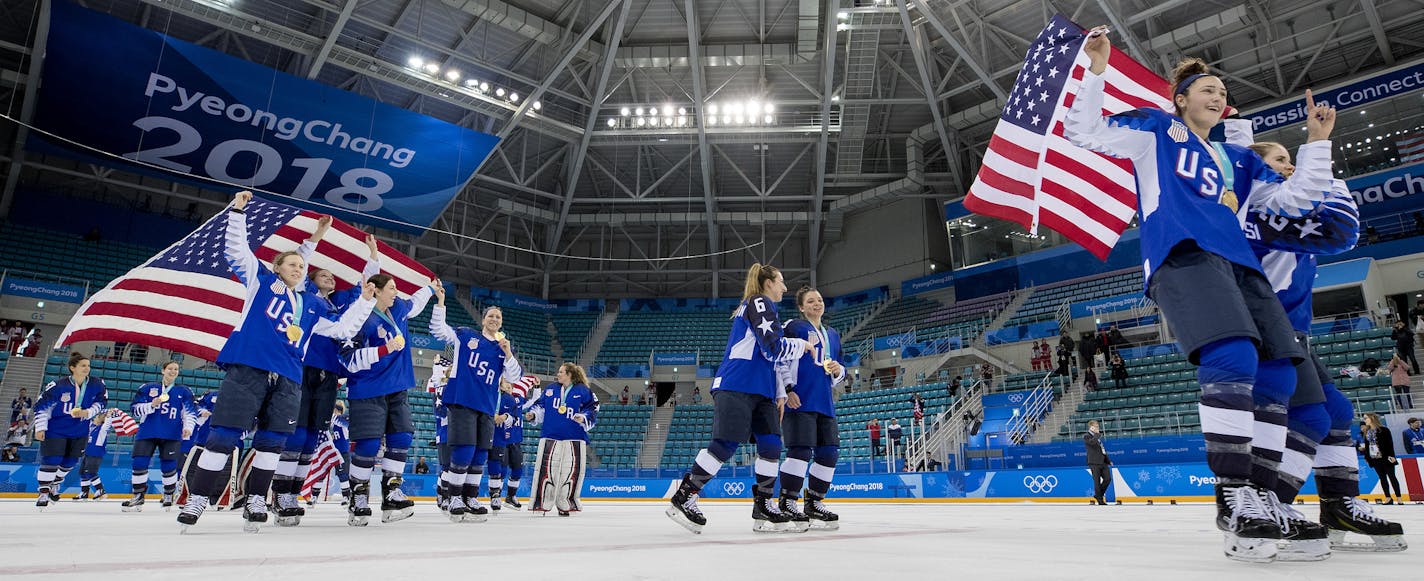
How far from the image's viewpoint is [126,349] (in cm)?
1920

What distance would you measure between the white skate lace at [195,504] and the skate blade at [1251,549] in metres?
4.66

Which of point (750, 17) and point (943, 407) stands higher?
point (750, 17)

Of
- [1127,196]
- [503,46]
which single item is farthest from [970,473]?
[503,46]

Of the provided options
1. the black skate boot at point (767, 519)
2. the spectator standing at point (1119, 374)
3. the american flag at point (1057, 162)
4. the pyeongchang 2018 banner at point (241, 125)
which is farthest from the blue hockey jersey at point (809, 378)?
the pyeongchang 2018 banner at point (241, 125)

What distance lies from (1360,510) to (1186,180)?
4.67 feet

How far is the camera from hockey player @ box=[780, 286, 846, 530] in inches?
181

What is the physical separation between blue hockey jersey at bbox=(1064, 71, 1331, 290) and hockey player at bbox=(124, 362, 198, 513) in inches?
356

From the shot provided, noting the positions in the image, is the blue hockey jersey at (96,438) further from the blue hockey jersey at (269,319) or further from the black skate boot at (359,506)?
the black skate boot at (359,506)

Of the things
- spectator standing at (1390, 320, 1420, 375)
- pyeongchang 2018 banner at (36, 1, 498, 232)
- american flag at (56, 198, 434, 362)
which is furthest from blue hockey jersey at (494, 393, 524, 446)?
spectator standing at (1390, 320, 1420, 375)

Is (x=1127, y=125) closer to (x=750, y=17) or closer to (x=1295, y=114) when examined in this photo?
(x=750, y=17)

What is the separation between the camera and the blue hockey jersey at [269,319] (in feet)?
13.7

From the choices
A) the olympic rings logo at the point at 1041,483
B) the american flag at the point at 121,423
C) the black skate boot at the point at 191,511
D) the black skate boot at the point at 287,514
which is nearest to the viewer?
the black skate boot at the point at 191,511

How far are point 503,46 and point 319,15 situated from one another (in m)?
4.81

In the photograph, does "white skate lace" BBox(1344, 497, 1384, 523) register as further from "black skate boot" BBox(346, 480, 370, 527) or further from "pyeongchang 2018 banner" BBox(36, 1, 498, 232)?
"pyeongchang 2018 banner" BBox(36, 1, 498, 232)
